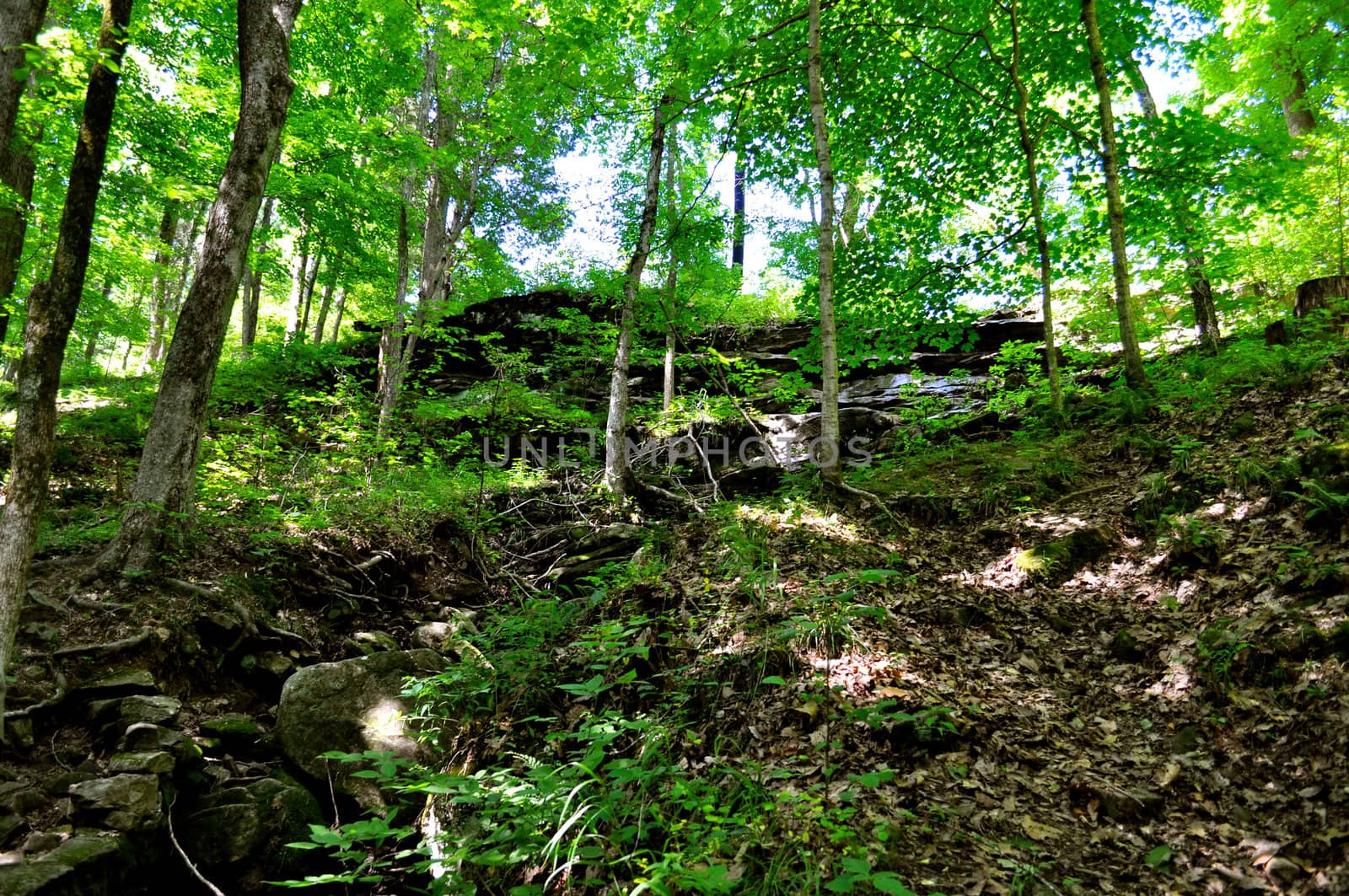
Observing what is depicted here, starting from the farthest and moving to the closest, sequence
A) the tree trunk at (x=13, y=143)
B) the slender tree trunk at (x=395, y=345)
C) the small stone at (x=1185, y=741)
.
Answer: the slender tree trunk at (x=395, y=345), the tree trunk at (x=13, y=143), the small stone at (x=1185, y=741)

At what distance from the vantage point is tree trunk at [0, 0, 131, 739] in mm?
3924

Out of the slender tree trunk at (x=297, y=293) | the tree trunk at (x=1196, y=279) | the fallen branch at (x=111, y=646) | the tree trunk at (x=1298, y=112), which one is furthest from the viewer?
the slender tree trunk at (x=297, y=293)

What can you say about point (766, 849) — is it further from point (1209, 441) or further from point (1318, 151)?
point (1318, 151)

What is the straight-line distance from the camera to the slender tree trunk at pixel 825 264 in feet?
22.3

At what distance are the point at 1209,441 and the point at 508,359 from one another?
32.0 feet

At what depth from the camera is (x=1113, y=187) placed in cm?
755

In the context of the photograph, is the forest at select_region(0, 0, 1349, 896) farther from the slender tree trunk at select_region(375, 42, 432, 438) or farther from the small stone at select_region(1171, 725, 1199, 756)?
the slender tree trunk at select_region(375, 42, 432, 438)

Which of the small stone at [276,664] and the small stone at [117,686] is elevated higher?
the small stone at [117,686]

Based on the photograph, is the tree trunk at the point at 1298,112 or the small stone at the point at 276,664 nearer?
the small stone at the point at 276,664

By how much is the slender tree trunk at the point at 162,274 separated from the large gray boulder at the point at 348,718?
12.0 m

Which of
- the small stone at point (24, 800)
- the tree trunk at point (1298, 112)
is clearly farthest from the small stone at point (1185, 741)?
the tree trunk at point (1298, 112)

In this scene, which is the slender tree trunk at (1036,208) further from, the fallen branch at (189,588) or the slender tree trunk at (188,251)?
the slender tree trunk at (188,251)

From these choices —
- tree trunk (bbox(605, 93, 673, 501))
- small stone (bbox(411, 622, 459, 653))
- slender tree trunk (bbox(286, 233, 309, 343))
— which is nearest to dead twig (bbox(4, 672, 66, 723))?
small stone (bbox(411, 622, 459, 653))

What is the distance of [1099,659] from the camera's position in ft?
13.2
